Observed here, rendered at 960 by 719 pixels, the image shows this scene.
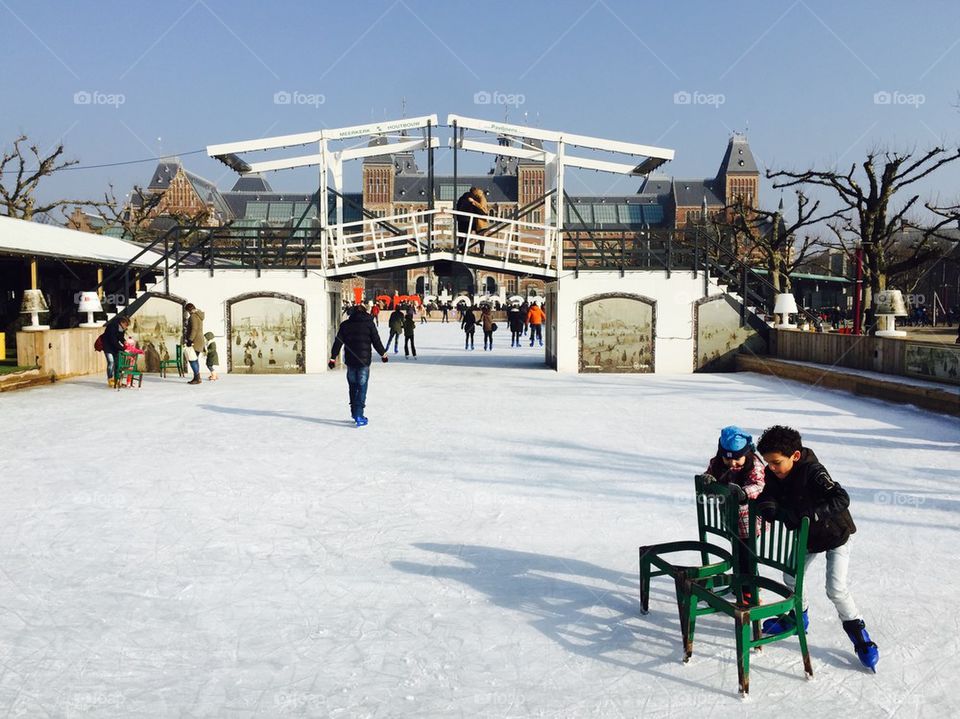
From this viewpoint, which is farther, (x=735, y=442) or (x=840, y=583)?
(x=735, y=442)

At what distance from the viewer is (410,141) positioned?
20.1 meters

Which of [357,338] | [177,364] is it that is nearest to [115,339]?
[177,364]

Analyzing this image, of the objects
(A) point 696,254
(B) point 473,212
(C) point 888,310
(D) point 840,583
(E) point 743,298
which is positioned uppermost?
(B) point 473,212

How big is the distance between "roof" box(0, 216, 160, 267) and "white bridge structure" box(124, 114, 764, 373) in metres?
3.21

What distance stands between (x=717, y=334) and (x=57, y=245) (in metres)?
18.3

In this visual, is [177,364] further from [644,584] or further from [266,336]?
[644,584]

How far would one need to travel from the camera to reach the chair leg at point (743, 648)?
3.56m

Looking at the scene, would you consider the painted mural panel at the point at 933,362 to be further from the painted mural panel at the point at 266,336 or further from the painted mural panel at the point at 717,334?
the painted mural panel at the point at 266,336

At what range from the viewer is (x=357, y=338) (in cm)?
1123

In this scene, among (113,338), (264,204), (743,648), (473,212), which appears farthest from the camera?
(264,204)

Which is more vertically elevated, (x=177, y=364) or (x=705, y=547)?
(x=177, y=364)

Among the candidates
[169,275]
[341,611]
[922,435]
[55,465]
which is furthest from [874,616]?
[169,275]

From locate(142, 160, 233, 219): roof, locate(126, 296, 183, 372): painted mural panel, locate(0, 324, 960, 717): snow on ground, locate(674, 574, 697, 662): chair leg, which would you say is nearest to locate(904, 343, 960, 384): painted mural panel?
locate(0, 324, 960, 717): snow on ground

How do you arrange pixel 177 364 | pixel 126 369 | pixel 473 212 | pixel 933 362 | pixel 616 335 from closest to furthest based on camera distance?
pixel 933 362, pixel 126 369, pixel 177 364, pixel 616 335, pixel 473 212
